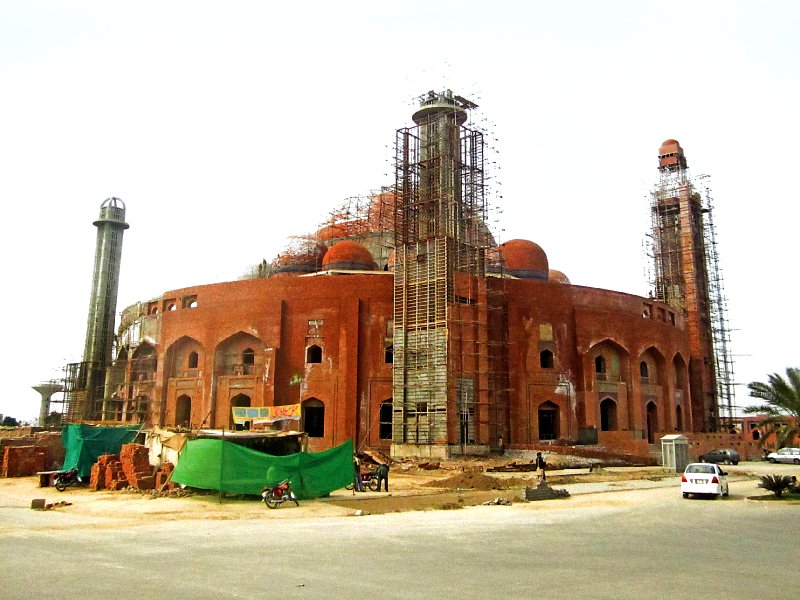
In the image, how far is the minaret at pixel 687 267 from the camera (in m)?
44.2

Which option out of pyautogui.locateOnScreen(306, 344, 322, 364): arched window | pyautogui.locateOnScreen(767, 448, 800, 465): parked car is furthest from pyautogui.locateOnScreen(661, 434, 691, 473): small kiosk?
pyautogui.locateOnScreen(306, 344, 322, 364): arched window

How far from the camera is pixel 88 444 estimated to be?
793 inches

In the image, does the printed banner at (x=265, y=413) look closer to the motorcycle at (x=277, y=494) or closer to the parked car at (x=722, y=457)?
the motorcycle at (x=277, y=494)

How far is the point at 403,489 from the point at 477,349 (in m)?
12.5

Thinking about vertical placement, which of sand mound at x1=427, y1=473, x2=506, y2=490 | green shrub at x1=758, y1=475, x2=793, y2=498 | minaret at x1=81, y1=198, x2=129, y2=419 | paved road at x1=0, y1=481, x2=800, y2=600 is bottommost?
paved road at x1=0, y1=481, x2=800, y2=600

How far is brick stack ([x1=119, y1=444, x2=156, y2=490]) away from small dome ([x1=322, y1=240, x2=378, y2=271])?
1866 centimetres

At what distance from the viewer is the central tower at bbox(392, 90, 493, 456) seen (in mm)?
29453

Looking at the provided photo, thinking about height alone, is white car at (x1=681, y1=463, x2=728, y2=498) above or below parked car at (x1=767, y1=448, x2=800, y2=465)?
below

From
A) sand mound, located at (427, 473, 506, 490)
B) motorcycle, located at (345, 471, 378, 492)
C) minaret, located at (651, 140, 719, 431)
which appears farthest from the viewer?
minaret, located at (651, 140, 719, 431)

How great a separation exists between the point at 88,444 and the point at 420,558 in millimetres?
14585

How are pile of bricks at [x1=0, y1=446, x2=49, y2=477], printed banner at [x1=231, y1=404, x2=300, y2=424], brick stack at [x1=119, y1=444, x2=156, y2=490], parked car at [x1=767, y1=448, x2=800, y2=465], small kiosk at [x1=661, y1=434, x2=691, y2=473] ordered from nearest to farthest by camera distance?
1. brick stack at [x1=119, y1=444, x2=156, y2=490]
2. pile of bricks at [x1=0, y1=446, x2=49, y2=477]
3. small kiosk at [x1=661, y1=434, x2=691, y2=473]
4. printed banner at [x1=231, y1=404, x2=300, y2=424]
5. parked car at [x1=767, y1=448, x2=800, y2=465]

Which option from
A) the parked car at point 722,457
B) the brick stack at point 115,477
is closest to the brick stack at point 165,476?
the brick stack at point 115,477

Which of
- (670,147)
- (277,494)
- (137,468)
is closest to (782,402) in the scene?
(277,494)

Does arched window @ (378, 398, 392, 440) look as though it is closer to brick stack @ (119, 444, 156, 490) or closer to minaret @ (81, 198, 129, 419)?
brick stack @ (119, 444, 156, 490)
